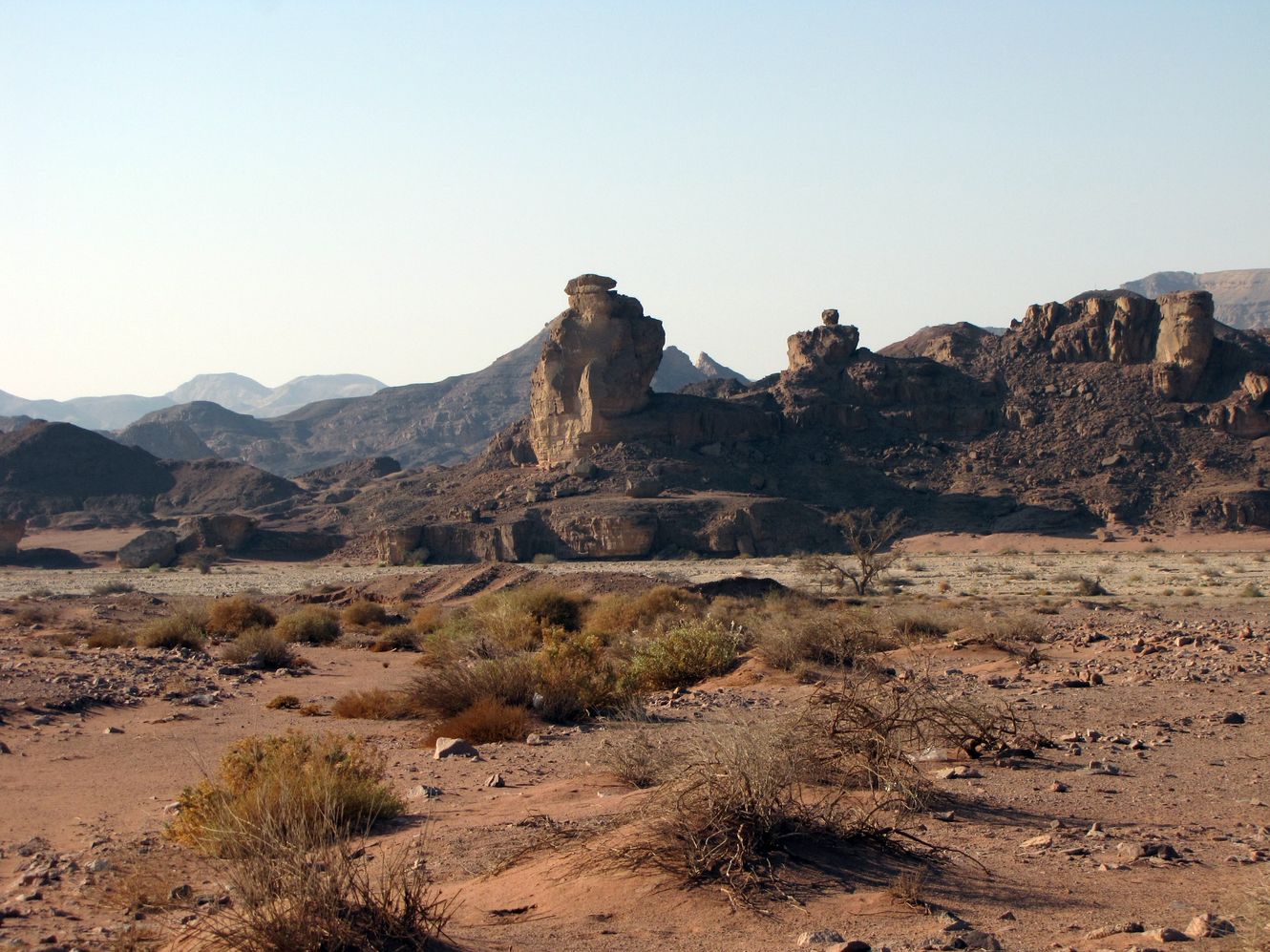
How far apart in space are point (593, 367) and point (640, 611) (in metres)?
47.9

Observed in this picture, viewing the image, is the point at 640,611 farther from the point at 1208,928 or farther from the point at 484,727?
the point at 1208,928

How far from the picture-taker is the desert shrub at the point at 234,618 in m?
28.6

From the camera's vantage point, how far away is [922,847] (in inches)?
298

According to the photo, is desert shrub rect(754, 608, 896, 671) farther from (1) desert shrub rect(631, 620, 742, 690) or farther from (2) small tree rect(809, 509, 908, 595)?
(2) small tree rect(809, 509, 908, 595)

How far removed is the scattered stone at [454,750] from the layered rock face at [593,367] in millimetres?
62412

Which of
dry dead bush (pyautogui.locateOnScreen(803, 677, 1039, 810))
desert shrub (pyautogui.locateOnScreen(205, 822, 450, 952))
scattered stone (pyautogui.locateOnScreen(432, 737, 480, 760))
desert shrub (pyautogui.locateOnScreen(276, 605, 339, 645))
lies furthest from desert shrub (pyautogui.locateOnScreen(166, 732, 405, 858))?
desert shrub (pyautogui.locateOnScreen(276, 605, 339, 645))

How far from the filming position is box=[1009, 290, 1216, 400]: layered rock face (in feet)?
245

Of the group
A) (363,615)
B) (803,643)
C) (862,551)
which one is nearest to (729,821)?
(803,643)

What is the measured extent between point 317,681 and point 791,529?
4618cm

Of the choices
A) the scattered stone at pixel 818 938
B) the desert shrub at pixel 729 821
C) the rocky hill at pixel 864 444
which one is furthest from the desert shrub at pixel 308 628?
the rocky hill at pixel 864 444

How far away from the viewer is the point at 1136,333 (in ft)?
255

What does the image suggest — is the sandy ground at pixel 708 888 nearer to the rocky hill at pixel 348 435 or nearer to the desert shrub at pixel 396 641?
the desert shrub at pixel 396 641

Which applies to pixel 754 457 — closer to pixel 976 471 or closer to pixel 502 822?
pixel 976 471

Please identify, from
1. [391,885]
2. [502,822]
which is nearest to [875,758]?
[502,822]
